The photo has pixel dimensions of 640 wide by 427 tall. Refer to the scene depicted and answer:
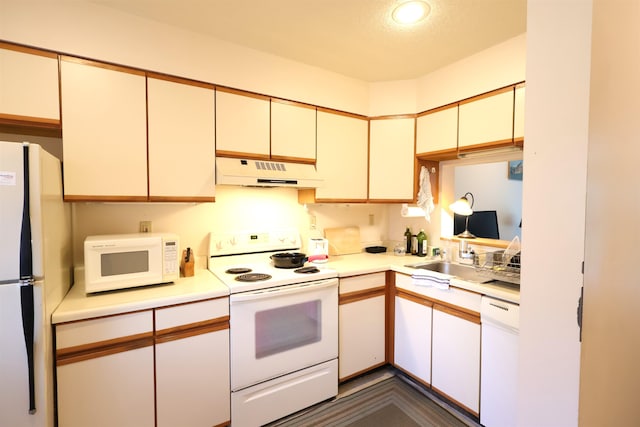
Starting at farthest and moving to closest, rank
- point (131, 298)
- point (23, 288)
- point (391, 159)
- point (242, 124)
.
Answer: point (391, 159), point (242, 124), point (131, 298), point (23, 288)

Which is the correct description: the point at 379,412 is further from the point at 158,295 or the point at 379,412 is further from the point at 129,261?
the point at 129,261

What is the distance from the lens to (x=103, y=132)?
1739 mm

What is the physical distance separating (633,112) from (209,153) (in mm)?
2090

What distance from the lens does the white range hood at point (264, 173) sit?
2.06m

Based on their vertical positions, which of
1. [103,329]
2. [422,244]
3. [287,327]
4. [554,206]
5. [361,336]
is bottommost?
[361,336]

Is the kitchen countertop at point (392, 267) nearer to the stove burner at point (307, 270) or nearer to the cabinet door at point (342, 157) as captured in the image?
the stove burner at point (307, 270)

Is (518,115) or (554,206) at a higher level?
(518,115)

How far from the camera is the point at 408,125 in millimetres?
2693

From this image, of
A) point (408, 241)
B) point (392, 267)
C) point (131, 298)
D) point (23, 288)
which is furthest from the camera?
point (408, 241)

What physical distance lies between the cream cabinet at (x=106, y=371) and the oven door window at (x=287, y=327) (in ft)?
1.98

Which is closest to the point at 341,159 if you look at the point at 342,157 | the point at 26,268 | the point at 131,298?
the point at 342,157

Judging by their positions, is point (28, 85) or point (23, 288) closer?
point (23, 288)

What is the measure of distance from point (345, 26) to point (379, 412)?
252 centimetres

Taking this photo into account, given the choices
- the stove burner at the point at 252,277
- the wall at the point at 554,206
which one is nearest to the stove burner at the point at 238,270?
the stove burner at the point at 252,277
